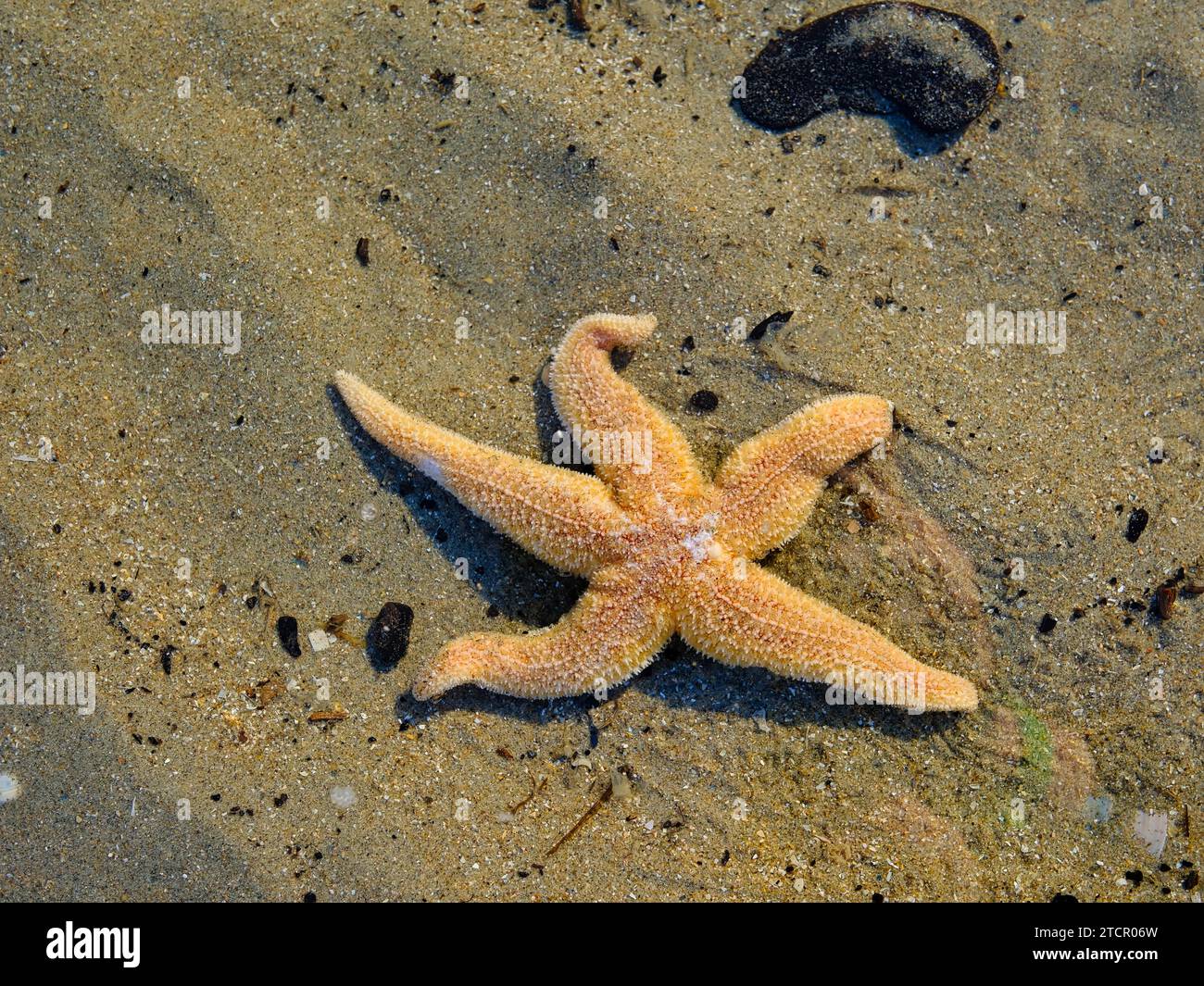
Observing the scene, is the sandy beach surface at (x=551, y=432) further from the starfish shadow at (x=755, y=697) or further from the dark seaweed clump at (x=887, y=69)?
the dark seaweed clump at (x=887, y=69)

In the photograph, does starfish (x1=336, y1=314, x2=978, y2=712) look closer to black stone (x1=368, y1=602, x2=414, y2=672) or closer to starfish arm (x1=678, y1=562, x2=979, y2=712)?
starfish arm (x1=678, y1=562, x2=979, y2=712)

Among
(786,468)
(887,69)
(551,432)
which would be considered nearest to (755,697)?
(786,468)

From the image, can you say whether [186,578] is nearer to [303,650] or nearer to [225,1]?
[303,650]

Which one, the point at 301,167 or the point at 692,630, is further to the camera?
the point at 301,167

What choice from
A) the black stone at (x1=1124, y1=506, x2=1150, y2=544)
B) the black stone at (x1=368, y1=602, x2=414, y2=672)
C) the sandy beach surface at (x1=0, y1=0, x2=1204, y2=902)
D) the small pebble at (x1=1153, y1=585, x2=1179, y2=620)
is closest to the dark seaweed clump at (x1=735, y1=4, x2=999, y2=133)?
the sandy beach surface at (x1=0, y1=0, x2=1204, y2=902)

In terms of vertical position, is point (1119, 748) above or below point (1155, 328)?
below

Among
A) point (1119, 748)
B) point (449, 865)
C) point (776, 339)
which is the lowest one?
point (449, 865)
